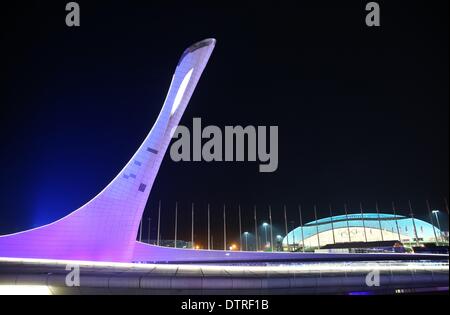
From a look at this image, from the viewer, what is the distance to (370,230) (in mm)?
65438

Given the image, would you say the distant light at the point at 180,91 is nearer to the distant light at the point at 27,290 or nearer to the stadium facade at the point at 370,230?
the distant light at the point at 27,290

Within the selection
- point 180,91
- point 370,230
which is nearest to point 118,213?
point 180,91

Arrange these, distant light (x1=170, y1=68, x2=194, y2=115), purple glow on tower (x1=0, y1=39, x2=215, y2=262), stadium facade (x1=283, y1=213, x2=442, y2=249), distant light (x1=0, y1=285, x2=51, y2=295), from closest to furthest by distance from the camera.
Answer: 1. distant light (x1=0, y1=285, x2=51, y2=295)
2. purple glow on tower (x1=0, y1=39, x2=215, y2=262)
3. distant light (x1=170, y1=68, x2=194, y2=115)
4. stadium facade (x1=283, y1=213, x2=442, y2=249)

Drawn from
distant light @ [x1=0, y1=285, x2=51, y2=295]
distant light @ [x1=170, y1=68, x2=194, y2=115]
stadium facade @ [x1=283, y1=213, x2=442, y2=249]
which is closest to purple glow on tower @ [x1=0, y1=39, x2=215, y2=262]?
distant light @ [x1=170, y1=68, x2=194, y2=115]

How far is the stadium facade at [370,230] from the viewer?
61281 mm

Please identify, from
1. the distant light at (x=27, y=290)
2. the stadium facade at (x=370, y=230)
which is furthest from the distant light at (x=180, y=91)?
the stadium facade at (x=370, y=230)

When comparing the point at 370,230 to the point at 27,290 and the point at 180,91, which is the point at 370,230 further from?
the point at 27,290

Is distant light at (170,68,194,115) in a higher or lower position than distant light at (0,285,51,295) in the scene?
higher

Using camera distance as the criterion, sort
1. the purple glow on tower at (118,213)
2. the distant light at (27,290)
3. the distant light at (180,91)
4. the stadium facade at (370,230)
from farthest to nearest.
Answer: the stadium facade at (370,230) < the distant light at (180,91) < the purple glow on tower at (118,213) < the distant light at (27,290)

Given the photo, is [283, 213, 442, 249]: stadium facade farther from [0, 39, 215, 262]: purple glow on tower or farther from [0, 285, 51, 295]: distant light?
[0, 285, 51, 295]: distant light

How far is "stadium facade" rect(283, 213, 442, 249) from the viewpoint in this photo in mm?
61281
